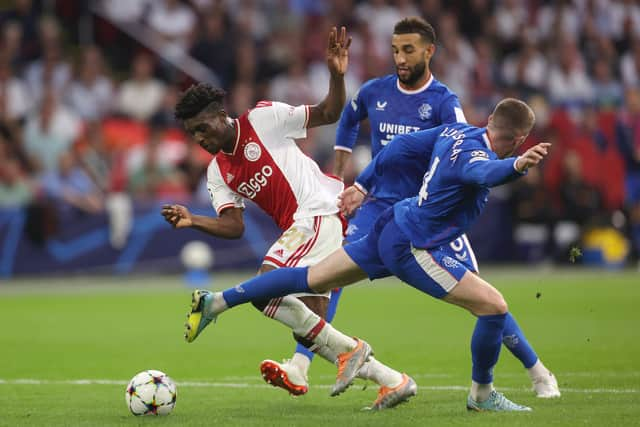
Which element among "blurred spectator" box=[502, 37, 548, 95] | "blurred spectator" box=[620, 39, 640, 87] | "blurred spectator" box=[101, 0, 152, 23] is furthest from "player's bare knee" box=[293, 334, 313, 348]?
"blurred spectator" box=[620, 39, 640, 87]

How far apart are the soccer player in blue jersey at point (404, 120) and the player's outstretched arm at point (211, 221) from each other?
2.78 ft

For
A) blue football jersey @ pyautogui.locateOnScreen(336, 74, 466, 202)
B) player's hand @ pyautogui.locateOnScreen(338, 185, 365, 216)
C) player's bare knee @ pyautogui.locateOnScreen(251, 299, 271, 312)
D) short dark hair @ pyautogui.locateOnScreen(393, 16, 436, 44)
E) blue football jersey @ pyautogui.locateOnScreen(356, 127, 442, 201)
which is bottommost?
player's bare knee @ pyautogui.locateOnScreen(251, 299, 271, 312)

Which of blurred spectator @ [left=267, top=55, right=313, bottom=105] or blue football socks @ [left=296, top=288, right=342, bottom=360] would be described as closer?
blue football socks @ [left=296, top=288, right=342, bottom=360]

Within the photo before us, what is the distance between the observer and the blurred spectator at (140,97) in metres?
19.4

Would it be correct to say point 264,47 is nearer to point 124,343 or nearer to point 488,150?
point 124,343

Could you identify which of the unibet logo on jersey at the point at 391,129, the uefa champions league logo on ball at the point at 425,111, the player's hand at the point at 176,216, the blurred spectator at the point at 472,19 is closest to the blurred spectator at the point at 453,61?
the blurred spectator at the point at 472,19

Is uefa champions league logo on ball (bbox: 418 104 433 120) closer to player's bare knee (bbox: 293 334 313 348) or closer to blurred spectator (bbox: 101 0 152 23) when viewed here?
player's bare knee (bbox: 293 334 313 348)

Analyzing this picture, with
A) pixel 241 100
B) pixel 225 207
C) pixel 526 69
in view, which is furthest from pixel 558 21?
pixel 225 207

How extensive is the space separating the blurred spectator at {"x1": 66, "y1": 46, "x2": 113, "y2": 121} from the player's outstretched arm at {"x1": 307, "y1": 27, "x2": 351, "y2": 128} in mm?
11413

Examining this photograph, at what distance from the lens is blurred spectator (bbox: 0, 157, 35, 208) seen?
17.6 meters

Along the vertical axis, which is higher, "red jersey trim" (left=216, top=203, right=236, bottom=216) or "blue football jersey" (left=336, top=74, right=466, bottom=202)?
"blue football jersey" (left=336, top=74, right=466, bottom=202)

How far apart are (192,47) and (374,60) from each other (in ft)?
10.5

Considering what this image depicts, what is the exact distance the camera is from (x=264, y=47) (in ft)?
69.6

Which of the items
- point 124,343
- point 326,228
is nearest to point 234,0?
point 124,343
